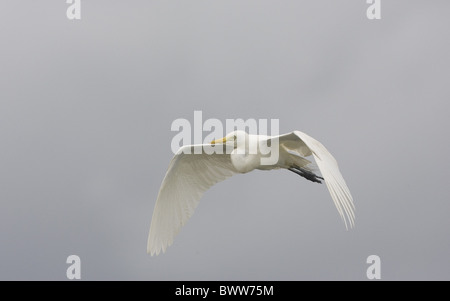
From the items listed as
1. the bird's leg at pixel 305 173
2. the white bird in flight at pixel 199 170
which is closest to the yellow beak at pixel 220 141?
the white bird in flight at pixel 199 170

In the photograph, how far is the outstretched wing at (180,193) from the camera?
50.5 feet

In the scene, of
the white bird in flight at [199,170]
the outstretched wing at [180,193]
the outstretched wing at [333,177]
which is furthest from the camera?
the outstretched wing at [180,193]

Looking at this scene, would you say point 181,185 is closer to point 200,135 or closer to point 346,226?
point 200,135

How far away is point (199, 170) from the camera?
15664 mm

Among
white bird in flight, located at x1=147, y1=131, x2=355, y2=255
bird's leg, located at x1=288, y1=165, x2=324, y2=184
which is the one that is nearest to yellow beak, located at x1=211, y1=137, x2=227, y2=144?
white bird in flight, located at x1=147, y1=131, x2=355, y2=255

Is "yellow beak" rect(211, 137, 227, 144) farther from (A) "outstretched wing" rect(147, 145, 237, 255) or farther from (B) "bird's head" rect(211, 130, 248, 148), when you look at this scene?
(A) "outstretched wing" rect(147, 145, 237, 255)

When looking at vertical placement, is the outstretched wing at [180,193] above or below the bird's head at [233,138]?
below

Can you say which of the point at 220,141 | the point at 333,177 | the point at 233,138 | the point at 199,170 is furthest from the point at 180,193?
the point at 333,177

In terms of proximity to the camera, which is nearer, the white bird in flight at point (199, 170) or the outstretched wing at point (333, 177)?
the outstretched wing at point (333, 177)

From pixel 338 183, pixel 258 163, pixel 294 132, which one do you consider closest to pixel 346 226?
pixel 338 183

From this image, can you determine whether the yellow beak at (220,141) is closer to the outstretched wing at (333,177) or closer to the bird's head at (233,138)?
the bird's head at (233,138)

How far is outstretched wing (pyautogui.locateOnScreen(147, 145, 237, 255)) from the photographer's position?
1540cm

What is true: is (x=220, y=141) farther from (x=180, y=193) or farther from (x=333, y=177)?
(x=333, y=177)

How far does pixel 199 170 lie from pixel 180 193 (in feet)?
2.05
